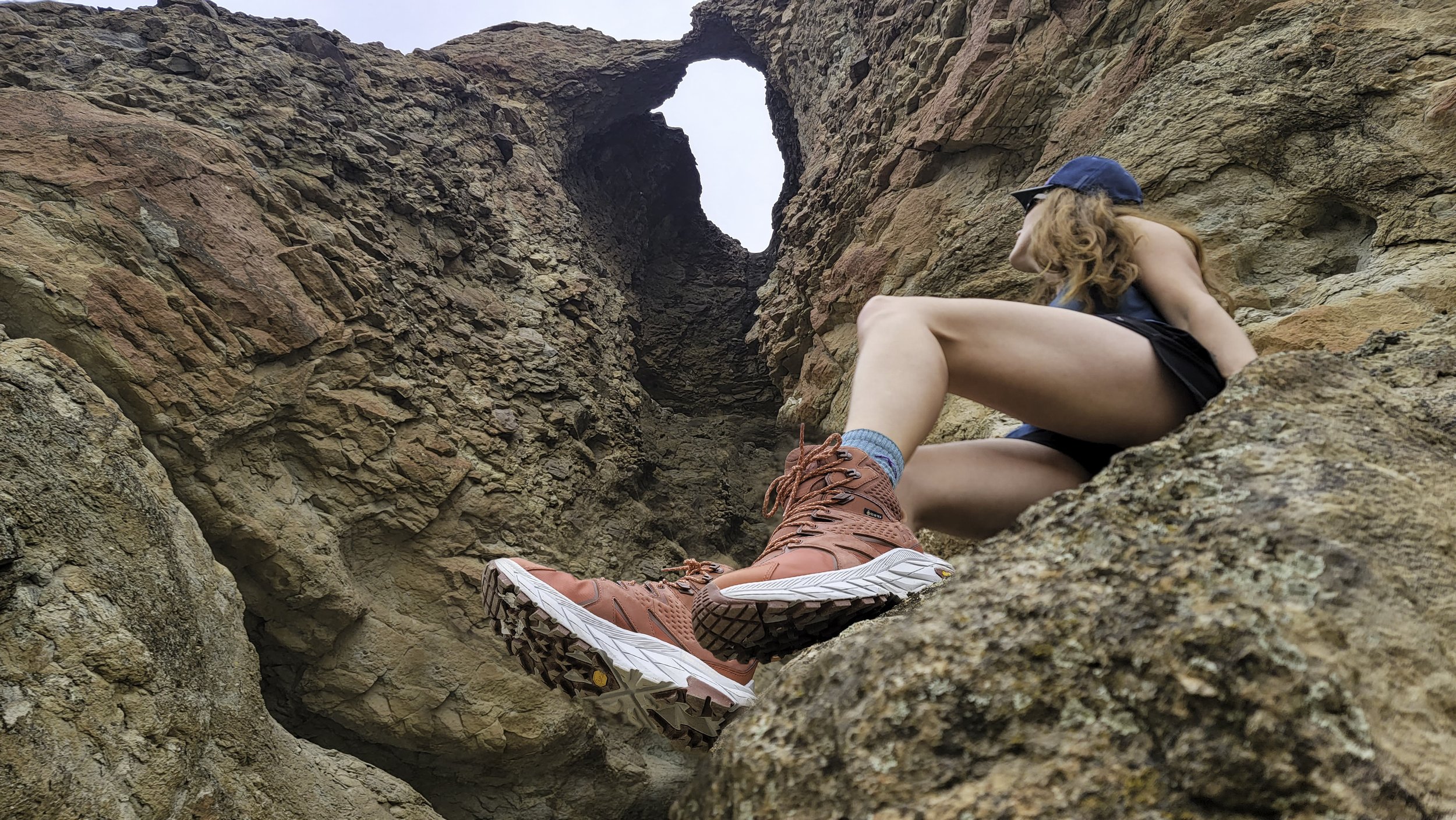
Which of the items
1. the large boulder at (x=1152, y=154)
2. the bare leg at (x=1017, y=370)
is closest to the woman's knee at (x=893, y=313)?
the bare leg at (x=1017, y=370)

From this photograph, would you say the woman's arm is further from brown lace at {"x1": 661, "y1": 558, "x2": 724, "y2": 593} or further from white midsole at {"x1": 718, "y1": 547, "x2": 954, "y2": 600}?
brown lace at {"x1": 661, "y1": 558, "x2": 724, "y2": 593}

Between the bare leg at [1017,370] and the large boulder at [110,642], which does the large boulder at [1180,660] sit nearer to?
the bare leg at [1017,370]

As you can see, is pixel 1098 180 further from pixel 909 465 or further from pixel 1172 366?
pixel 909 465

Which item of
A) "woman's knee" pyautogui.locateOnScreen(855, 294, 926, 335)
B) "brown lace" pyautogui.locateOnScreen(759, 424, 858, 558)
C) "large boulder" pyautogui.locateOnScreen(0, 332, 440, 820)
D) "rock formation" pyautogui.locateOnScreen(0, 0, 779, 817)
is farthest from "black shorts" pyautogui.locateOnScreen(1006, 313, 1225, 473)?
"rock formation" pyautogui.locateOnScreen(0, 0, 779, 817)

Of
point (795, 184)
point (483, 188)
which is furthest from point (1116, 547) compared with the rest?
point (795, 184)

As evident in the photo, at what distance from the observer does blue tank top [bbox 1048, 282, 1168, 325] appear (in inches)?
54.1

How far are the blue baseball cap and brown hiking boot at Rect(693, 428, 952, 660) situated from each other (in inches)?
32.7

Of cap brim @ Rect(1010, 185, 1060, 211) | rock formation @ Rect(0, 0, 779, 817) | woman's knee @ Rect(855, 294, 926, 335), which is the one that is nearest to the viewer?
woman's knee @ Rect(855, 294, 926, 335)

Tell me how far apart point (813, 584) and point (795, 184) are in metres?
7.03

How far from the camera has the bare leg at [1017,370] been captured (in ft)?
3.82

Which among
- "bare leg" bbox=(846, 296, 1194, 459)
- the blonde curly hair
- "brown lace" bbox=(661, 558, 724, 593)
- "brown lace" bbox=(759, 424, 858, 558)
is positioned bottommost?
"brown lace" bbox=(661, 558, 724, 593)

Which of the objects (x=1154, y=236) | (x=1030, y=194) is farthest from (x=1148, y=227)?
(x=1030, y=194)

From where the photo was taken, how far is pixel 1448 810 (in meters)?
0.44

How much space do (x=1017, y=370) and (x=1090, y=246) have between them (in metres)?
0.40
